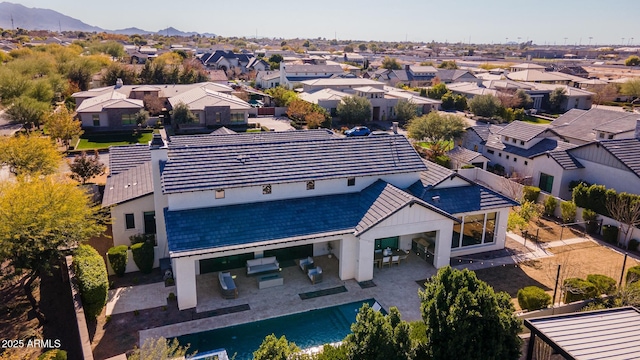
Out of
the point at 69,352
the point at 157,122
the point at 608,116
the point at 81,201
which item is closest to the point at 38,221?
the point at 81,201

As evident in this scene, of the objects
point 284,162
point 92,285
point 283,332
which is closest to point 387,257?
point 284,162

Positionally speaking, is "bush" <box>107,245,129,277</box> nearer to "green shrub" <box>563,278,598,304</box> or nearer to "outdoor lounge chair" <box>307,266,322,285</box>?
"outdoor lounge chair" <box>307,266,322,285</box>

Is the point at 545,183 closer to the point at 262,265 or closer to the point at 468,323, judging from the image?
the point at 262,265

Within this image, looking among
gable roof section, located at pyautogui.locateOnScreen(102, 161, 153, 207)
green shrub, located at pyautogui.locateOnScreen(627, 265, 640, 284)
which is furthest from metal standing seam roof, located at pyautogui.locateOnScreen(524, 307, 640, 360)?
gable roof section, located at pyautogui.locateOnScreen(102, 161, 153, 207)

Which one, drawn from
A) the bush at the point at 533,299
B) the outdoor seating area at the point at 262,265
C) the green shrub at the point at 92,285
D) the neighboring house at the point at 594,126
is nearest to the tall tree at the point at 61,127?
the green shrub at the point at 92,285

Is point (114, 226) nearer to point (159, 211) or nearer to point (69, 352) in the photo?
point (159, 211)
